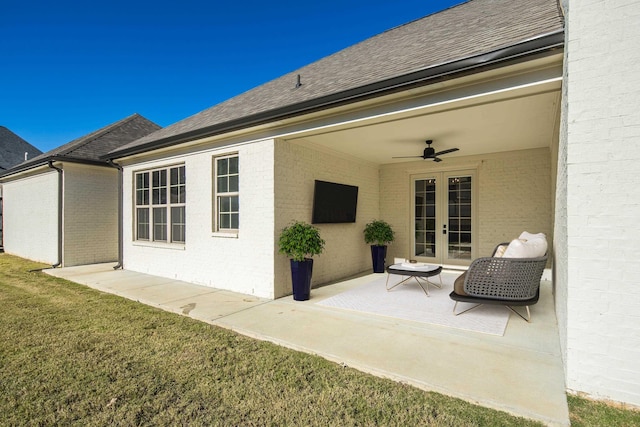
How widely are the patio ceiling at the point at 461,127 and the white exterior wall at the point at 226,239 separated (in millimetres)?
936

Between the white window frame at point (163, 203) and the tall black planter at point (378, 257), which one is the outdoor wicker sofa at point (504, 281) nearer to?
the tall black planter at point (378, 257)

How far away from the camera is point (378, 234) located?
7547 millimetres

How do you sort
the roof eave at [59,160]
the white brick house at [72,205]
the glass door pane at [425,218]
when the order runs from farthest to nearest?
the white brick house at [72,205], the roof eave at [59,160], the glass door pane at [425,218]

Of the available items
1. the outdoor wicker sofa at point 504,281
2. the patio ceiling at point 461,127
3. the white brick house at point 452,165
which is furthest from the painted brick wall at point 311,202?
the outdoor wicker sofa at point 504,281

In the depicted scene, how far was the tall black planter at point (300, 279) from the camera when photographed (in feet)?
16.8

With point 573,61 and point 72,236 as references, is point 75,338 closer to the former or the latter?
point 573,61

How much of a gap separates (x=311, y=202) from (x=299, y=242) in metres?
1.25

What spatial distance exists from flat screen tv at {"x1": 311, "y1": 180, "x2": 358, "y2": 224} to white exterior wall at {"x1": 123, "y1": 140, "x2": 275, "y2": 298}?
1162 mm

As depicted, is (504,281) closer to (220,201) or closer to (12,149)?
(220,201)

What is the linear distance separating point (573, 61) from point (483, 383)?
259cm

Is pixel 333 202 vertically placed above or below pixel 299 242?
above

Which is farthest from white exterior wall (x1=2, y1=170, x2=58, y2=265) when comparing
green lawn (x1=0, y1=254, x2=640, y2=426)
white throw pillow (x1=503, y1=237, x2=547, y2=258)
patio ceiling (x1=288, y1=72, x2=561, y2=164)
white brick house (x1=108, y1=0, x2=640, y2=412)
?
white throw pillow (x1=503, y1=237, x2=547, y2=258)

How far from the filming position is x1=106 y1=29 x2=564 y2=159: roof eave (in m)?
2.82

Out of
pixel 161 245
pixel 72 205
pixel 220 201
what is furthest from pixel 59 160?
pixel 220 201
